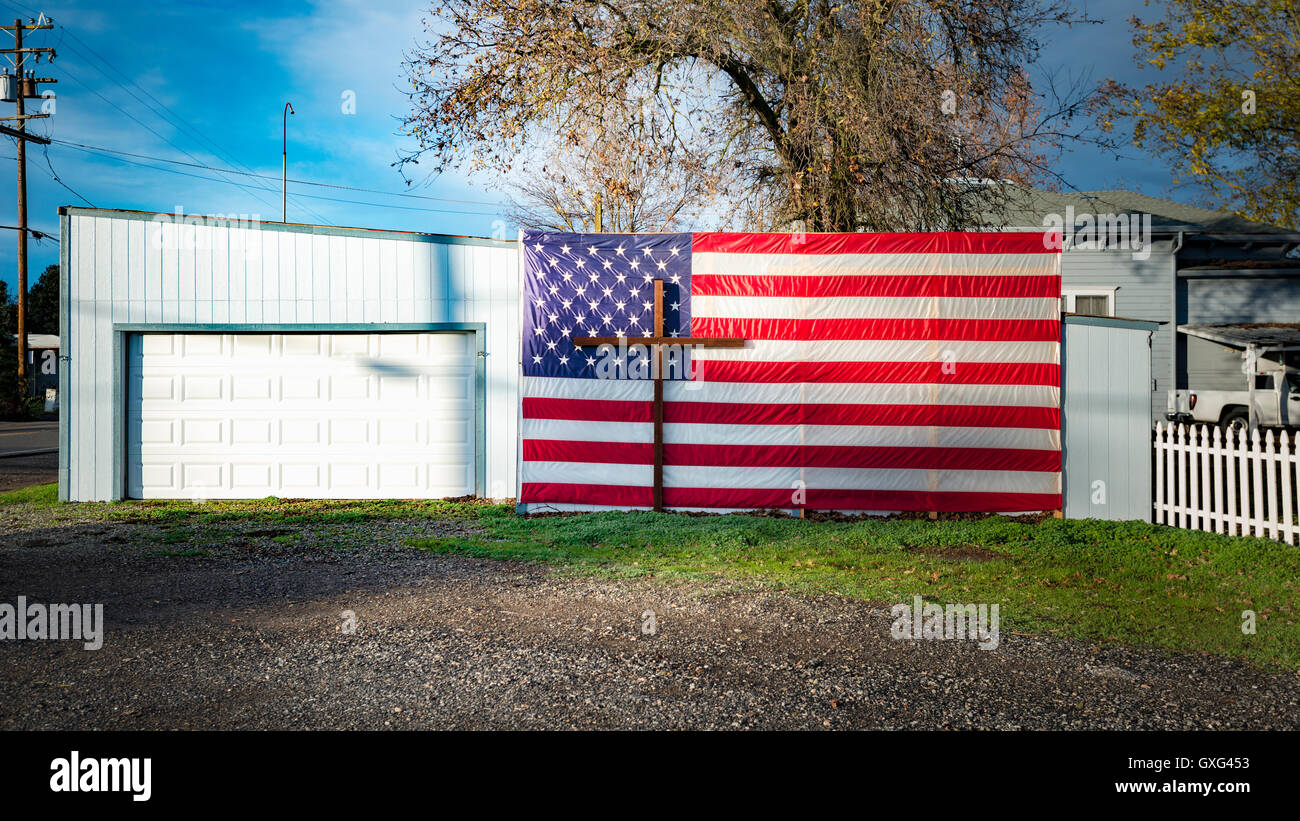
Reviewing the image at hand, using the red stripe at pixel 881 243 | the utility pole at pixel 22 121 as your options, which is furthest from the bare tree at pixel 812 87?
the utility pole at pixel 22 121

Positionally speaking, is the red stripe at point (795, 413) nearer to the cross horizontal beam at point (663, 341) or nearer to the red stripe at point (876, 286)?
the cross horizontal beam at point (663, 341)

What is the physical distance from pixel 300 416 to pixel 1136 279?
17.5 m

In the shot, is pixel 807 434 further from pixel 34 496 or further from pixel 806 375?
pixel 34 496

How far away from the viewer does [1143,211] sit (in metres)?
19.0

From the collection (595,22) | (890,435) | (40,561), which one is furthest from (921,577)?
(595,22)

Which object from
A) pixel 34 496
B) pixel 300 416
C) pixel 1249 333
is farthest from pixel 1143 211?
pixel 34 496

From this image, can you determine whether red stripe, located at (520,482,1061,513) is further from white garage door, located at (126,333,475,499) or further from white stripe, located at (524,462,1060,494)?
white garage door, located at (126,333,475,499)

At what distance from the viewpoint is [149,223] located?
408 inches

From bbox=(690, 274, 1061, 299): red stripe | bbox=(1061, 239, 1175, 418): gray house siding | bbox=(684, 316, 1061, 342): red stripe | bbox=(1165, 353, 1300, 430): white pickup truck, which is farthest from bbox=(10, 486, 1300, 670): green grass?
bbox=(1061, 239, 1175, 418): gray house siding

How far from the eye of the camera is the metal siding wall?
28.8 ft

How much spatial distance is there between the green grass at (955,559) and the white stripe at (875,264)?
9.45 feet

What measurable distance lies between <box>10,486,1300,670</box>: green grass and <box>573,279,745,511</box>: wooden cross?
0.55 m

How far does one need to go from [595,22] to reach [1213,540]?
31.9ft

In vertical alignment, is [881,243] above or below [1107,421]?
above
